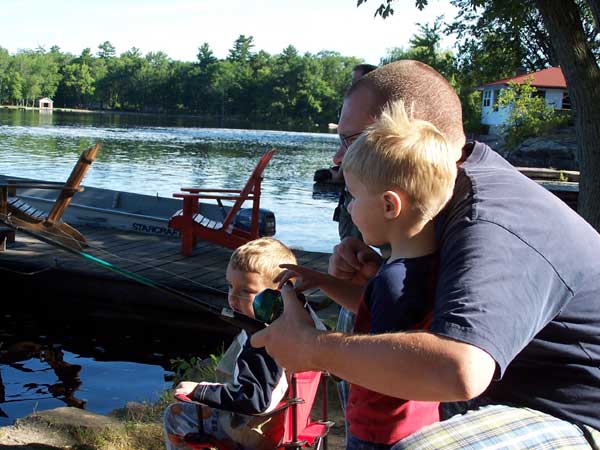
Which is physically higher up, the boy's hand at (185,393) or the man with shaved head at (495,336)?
the man with shaved head at (495,336)

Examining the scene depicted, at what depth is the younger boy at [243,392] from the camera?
2553 millimetres

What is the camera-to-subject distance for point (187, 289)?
29.1 ft

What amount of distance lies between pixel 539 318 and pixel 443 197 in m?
0.34

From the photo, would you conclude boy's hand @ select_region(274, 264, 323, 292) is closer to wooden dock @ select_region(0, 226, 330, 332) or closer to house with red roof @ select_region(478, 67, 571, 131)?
wooden dock @ select_region(0, 226, 330, 332)

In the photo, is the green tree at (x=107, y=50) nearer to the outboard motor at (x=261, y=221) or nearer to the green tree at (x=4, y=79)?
the green tree at (x=4, y=79)

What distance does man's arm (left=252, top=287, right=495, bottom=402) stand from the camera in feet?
4.54

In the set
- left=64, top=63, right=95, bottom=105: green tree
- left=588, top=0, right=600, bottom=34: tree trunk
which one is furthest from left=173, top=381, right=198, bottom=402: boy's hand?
left=64, top=63, right=95, bottom=105: green tree

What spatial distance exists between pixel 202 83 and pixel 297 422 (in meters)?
123

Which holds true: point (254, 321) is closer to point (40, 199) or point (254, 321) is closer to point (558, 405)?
point (558, 405)

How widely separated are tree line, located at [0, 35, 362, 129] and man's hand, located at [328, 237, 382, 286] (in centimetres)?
10035

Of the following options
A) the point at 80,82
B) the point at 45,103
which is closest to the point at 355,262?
the point at 45,103

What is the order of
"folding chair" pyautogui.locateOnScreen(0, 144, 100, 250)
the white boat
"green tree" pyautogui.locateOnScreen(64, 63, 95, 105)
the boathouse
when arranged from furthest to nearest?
"green tree" pyautogui.locateOnScreen(64, 63, 95, 105)
the boathouse
the white boat
"folding chair" pyautogui.locateOnScreen(0, 144, 100, 250)

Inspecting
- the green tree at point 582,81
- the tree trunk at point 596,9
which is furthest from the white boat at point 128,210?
the tree trunk at point 596,9

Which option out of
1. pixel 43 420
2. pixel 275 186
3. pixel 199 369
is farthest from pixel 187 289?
pixel 275 186
